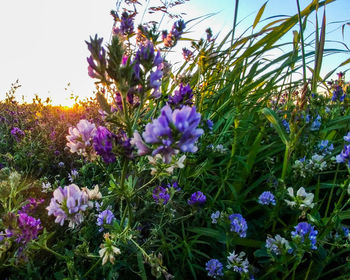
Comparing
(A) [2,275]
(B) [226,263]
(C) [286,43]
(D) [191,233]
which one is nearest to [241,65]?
(C) [286,43]

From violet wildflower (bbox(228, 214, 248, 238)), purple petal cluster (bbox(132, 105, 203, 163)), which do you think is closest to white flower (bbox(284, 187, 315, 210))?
violet wildflower (bbox(228, 214, 248, 238))

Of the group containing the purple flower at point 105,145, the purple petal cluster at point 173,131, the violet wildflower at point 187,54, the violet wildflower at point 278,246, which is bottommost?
the violet wildflower at point 278,246

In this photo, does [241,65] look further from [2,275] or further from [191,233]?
[2,275]

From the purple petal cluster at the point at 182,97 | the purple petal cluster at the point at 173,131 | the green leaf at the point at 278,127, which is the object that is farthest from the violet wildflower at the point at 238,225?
the purple petal cluster at the point at 173,131

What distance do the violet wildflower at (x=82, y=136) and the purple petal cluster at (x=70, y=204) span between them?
0.14 metres

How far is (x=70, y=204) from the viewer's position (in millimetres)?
857

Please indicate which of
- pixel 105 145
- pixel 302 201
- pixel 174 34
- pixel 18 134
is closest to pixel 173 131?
pixel 105 145

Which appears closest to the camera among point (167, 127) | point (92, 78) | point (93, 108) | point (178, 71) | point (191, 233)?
point (167, 127)

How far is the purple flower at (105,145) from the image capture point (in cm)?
75

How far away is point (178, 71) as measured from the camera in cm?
252

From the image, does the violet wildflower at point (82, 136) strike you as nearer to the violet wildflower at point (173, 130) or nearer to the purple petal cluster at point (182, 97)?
the violet wildflower at point (173, 130)

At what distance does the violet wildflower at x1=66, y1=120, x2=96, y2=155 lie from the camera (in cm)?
84

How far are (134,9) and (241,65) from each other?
98 centimetres

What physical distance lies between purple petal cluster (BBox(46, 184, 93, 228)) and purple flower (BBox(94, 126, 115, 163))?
0.64 feet
